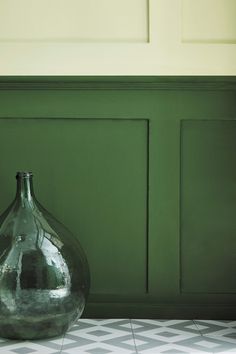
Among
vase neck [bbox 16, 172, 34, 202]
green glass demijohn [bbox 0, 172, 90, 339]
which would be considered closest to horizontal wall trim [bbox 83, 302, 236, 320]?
green glass demijohn [bbox 0, 172, 90, 339]

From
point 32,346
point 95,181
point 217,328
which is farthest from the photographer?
point 95,181

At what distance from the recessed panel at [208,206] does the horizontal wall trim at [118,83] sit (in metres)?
0.10

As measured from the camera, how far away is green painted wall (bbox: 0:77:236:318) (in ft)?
5.44

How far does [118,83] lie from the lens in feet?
5.41

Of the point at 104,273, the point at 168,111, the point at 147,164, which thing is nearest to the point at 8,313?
the point at 104,273

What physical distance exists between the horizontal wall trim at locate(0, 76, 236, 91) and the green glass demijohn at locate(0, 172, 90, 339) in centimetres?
29
